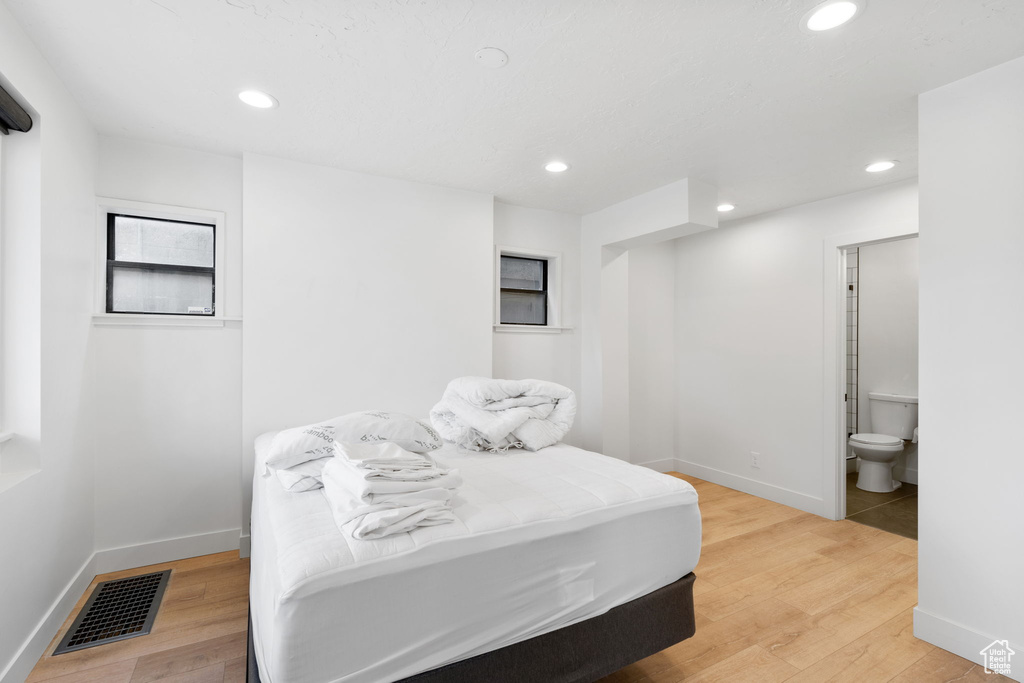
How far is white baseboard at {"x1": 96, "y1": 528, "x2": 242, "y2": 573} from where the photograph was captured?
9.08 ft

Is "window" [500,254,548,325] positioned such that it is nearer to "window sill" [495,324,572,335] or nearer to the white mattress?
"window sill" [495,324,572,335]

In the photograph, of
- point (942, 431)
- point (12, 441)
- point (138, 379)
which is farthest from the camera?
point (138, 379)

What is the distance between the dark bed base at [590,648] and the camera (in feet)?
4.70

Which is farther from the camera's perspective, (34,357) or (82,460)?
(82,460)

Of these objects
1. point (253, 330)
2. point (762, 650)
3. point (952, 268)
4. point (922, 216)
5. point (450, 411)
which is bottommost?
point (762, 650)

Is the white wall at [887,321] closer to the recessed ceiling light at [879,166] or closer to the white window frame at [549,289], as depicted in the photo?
the recessed ceiling light at [879,166]

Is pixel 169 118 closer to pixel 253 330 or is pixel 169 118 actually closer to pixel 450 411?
pixel 253 330

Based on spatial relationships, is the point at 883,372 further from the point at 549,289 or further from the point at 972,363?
the point at 549,289

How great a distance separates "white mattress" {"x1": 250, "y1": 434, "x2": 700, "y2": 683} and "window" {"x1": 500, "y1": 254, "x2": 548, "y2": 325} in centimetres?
231

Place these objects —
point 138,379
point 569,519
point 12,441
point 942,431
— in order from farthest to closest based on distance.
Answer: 1. point 138,379
2. point 942,431
3. point 12,441
4. point 569,519

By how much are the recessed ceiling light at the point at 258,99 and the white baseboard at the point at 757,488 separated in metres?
4.43

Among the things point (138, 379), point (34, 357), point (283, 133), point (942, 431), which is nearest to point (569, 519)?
point (942, 431)

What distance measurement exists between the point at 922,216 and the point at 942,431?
96 cm

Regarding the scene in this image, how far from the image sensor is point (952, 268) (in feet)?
6.92
